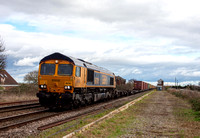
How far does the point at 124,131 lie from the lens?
9008 mm

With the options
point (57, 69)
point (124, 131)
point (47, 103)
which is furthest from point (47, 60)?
point (124, 131)

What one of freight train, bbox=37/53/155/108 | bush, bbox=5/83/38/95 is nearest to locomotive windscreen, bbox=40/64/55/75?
freight train, bbox=37/53/155/108

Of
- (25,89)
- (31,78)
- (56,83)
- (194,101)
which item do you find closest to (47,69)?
(56,83)

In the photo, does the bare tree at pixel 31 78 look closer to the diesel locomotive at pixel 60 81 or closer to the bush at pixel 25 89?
the bush at pixel 25 89

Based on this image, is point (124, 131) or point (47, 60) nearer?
point (124, 131)

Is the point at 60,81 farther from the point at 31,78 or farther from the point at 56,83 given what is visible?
the point at 31,78

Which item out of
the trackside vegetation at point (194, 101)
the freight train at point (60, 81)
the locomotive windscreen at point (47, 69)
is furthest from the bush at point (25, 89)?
the trackside vegetation at point (194, 101)

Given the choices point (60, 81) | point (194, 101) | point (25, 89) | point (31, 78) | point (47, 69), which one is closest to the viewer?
point (60, 81)

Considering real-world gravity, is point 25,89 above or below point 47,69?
below

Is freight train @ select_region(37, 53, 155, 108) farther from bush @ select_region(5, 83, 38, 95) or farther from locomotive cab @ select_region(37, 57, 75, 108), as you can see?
bush @ select_region(5, 83, 38, 95)

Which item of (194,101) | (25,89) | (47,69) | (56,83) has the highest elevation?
(47,69)

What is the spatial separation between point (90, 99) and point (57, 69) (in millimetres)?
5223

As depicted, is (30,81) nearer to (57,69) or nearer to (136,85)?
(57,69)

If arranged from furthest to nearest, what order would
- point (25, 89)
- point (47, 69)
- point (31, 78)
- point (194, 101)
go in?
point (31, 78), point (25, 89), point (194, 101), point (47, 69)
